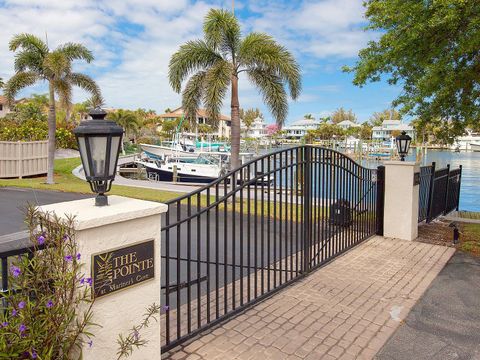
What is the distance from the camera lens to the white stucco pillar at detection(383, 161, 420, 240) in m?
8.27

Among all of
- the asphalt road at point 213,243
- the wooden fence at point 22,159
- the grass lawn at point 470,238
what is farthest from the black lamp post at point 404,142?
the wooden fence at point 22,159

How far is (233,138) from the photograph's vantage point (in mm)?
14969

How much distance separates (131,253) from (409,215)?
6.95 m

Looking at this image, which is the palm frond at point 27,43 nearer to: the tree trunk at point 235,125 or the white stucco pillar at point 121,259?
the tree trunk at point 235,125

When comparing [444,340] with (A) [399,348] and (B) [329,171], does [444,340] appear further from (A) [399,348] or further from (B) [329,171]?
(B) [329,171]

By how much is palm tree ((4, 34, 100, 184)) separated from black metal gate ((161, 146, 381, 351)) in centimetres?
1234

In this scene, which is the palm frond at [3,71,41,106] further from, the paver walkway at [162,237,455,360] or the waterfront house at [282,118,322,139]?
the waterfront house at [282,118,322,139]

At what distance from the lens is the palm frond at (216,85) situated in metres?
13.8

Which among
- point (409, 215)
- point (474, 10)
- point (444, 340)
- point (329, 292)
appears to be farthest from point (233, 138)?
point (444, 340)

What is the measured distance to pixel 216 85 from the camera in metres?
13.8

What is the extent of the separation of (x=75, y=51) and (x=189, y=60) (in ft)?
22.3

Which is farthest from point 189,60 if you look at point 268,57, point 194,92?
point 268,57

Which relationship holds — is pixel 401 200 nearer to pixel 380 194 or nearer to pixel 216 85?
pixel 380 194

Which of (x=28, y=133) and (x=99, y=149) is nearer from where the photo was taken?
(x=99, y=149)
